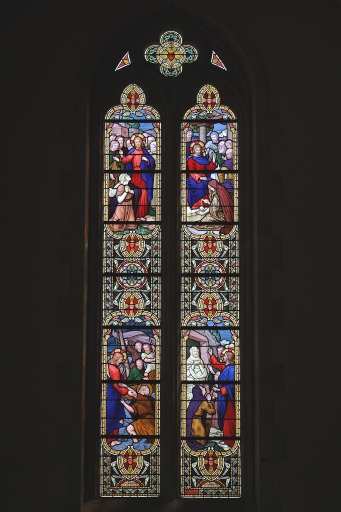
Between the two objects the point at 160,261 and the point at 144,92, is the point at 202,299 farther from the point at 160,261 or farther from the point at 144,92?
the point at 144,92

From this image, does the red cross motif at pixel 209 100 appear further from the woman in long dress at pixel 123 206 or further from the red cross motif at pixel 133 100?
the woman in long dress at pixel 123 206

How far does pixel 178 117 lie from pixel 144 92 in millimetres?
366

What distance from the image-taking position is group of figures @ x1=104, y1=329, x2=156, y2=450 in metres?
7.01

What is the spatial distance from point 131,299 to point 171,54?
2111mm

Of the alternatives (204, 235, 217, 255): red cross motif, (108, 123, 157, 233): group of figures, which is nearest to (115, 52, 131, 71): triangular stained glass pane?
(108, 123, 157, 233): group of figures

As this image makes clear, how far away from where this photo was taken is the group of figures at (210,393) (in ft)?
23.0

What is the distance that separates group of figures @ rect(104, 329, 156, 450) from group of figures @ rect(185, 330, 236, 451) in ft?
0.97

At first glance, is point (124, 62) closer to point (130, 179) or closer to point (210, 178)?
point (130, 179)

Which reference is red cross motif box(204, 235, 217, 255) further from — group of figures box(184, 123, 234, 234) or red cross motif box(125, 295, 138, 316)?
red cross motif box(125, 295, 138, 316)

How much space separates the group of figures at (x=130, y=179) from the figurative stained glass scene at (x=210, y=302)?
28cm
